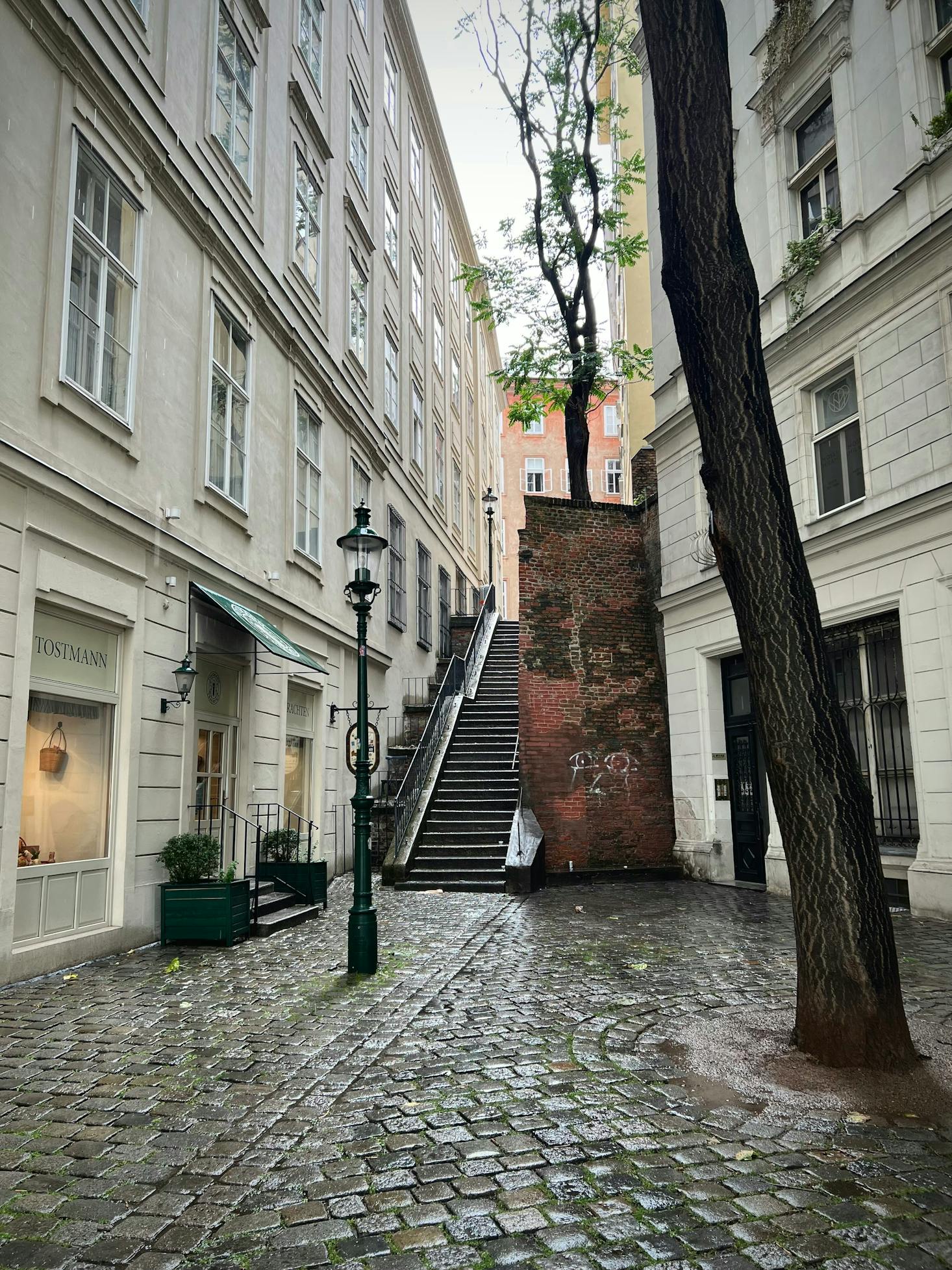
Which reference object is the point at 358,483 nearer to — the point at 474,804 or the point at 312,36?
the point at 474,804

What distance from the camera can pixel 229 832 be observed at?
11.7 m

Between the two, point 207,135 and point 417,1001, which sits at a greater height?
point 207,135

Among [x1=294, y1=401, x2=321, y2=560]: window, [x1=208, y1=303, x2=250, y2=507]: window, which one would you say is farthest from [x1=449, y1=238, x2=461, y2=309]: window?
[x1=208, y1=303, x2=250, y2=507]: window

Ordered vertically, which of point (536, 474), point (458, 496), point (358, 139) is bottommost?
point (458, 496)

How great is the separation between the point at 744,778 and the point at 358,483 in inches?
376

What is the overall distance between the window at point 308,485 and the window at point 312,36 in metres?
6.30

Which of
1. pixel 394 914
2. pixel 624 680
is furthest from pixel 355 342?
pixel 394 914

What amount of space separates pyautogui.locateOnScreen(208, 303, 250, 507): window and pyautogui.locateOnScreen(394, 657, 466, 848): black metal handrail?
5963 mm

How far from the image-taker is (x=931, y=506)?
10125mm

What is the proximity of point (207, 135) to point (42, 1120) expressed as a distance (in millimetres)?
11177

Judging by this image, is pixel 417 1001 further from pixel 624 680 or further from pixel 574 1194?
pixel 624 680

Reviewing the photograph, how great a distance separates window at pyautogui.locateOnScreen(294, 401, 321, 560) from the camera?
14.9 metres

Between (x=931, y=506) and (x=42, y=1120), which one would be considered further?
(x=931, y=506)

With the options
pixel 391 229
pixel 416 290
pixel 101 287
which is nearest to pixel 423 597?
→ pixel 416 290
